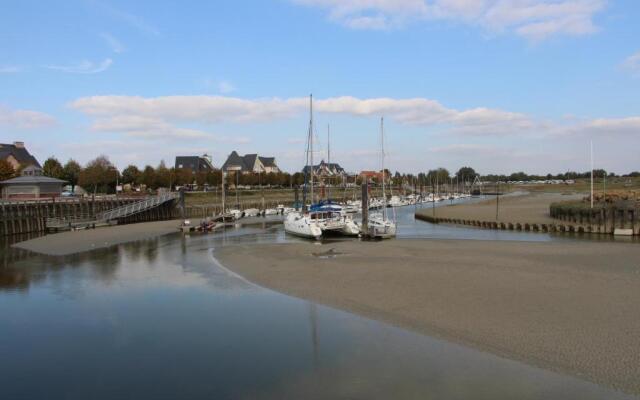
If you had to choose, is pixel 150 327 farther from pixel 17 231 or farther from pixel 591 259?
pixel 17 231

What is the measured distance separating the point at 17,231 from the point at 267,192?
73.3 meters

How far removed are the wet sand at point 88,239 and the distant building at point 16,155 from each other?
41.0 meters

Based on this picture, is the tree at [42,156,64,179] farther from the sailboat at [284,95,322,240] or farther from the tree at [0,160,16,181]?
the sailboat at [284,95,322,240]

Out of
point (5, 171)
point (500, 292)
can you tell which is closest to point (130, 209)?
point (5, 171)

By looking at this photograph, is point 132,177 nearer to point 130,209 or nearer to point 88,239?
point 130,209

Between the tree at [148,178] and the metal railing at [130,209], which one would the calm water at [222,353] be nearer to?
the metal railing at [130,209]

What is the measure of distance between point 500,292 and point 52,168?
302ft

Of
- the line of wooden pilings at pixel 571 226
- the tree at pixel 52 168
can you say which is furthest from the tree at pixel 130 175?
the line of wooden pilings at pixel 571 226

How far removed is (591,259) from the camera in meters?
27.8

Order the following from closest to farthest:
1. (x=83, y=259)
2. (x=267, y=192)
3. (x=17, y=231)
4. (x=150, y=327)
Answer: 1. (x=150, y=327)
2. (x=83, y=259)
3. (x=17, y=231)
4. (x=267, y=192)

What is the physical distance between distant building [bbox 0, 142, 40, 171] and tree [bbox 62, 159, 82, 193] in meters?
5.27

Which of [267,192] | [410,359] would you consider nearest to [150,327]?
[410,359]

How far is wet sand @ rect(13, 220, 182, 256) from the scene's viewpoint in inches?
1577

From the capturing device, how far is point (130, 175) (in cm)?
10944
